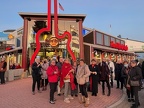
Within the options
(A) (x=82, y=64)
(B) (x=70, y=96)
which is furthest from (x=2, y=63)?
(A) (x=82, y=64)

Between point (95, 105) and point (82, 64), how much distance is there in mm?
1600

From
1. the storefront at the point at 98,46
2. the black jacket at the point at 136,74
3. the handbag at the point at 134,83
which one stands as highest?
the storefront at the point at 98,46

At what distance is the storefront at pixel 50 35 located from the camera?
66.7 feet

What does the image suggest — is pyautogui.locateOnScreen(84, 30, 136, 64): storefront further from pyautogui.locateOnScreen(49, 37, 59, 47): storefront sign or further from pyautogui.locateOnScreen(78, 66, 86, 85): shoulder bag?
pyautogui.locateOnScreen(78, 66, 86, 85): shoulder bag

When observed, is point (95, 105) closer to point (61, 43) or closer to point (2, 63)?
point (2, 63)

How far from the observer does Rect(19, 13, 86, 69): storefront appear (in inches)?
801

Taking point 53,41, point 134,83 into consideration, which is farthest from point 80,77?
point 53,41

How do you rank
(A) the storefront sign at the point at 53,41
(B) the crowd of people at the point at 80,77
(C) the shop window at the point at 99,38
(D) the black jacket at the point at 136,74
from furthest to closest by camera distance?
(C) the shop window at the point at 99,38 < (A) the storefront sign at the point at 53,41 < (B) the crowd of people at the point at 80,77 < (D) the black jacket at the point at 136,74

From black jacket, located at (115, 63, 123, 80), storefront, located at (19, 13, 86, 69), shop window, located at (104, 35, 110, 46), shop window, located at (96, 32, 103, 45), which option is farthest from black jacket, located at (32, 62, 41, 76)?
shop window, located at (104, 35, 110, 46)

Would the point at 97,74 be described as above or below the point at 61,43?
below

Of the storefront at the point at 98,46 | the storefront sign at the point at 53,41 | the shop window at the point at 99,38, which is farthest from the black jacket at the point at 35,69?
the shop window at the point at 99,38

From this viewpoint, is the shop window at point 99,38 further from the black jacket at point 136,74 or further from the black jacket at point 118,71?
the black jacket at point 136,74

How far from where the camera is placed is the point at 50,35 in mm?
20672

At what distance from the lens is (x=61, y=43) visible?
Answer: 21.1m
